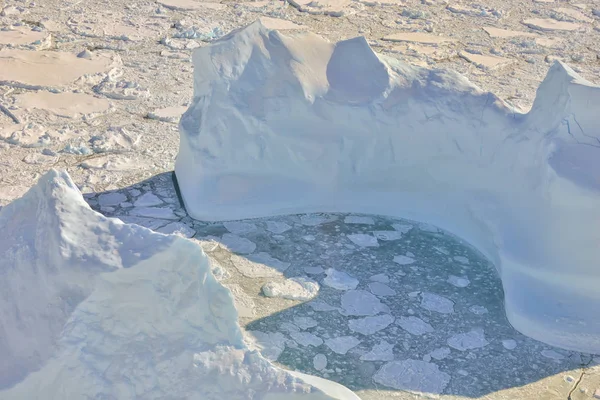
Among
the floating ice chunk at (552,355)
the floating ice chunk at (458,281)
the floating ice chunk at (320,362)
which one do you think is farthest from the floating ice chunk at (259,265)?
the floating ice chunk at (552,355)

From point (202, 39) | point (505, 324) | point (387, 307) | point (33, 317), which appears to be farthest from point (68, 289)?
point (202, 39)

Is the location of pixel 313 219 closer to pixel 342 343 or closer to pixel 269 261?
pixel 269 261

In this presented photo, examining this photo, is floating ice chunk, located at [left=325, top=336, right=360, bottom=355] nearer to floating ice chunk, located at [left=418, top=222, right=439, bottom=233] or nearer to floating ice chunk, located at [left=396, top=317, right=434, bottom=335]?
floating ice chunk, located at [left=396, top=317, right=434, bottom=335]

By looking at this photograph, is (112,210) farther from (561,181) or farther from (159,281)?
(561,181)

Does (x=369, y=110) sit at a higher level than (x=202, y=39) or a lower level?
higher

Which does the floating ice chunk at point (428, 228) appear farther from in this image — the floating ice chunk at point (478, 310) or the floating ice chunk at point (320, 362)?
the floating ice chunk at point (320, 362)

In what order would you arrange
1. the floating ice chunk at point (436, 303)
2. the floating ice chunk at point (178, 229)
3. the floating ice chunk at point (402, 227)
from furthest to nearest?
the floating ice chunk at point (402, 227)
the floating ice chunk at point (178, 229)
the floating ice chunk at point (436, 303)
